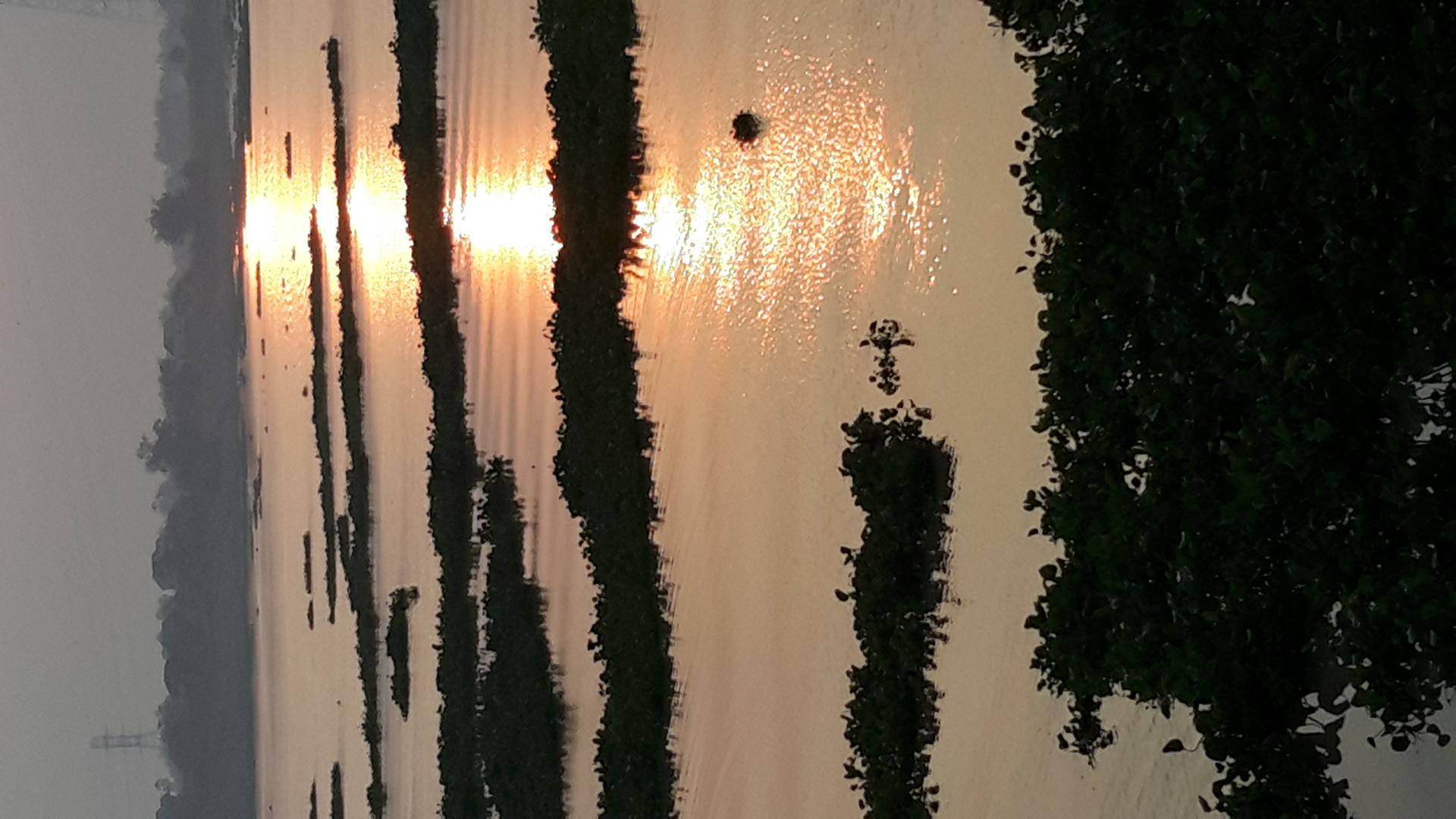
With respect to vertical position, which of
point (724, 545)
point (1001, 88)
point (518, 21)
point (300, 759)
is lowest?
point (300, 759)

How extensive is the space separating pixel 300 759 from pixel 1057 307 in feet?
21.9

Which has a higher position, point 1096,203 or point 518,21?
point 518,21

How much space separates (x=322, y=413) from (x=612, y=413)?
3480 millimetres

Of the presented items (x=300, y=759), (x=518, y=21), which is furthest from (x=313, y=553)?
(x=518, y=21)

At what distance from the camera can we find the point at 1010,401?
98.5 inches

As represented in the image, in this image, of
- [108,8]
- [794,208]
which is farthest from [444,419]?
[108,8]

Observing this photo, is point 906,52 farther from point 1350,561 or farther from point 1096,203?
point 1350,561

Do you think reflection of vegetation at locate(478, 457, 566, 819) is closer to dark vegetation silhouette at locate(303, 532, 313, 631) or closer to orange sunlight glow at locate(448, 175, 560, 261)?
orange sunlight glow at locate(448, 175, 560, 261)

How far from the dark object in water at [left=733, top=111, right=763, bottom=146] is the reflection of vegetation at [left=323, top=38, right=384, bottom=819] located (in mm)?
3338

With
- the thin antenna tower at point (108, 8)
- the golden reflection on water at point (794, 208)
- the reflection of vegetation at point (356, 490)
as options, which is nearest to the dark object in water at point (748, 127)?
the golden reflection on water at point (794, 208)

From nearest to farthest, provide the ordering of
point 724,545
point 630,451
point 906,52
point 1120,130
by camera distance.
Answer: point 1120,130 → point 906,52 → point 724,545 → point 630,451

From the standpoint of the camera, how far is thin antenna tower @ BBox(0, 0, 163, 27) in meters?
8.67

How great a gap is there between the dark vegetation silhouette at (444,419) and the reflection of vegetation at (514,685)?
0.45 feet

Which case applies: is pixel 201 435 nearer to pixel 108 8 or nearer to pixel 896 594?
pixel 108 8
